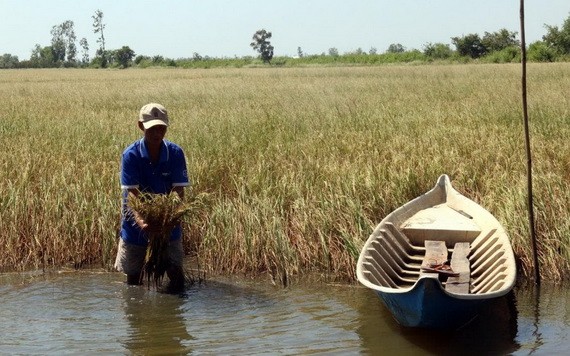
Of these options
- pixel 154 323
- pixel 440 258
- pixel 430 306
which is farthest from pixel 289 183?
pixel 430 306

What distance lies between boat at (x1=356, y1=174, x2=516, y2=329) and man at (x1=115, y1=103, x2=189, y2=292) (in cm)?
150

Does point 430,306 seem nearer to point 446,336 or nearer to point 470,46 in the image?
point 446,336

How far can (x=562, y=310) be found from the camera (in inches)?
252

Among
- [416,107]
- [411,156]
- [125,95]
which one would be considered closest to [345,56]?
[125,95]

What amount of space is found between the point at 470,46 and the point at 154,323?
62720 millimetres

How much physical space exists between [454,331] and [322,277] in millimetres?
1804

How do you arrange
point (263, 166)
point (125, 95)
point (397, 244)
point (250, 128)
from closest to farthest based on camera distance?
point (397, 244), point (263, 166), point (250, 128), point (125, 95)

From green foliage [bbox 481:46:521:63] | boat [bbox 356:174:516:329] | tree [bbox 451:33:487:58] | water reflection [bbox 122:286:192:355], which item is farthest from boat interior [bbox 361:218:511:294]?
tree [bbox 451:33:487:58]

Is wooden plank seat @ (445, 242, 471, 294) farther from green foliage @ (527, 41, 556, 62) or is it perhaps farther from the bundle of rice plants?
green foliage @ (527, 41, 556, 62)

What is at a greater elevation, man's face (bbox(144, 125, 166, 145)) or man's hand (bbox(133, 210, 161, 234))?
man's face (bbox(144, 125, 166, 145))

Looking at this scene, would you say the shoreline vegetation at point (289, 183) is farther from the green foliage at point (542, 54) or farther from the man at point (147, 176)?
the green foliage at point (542, 54)

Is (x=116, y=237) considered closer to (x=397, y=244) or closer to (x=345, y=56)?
(x=397, y=244)

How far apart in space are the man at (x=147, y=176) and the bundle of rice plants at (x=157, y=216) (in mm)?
50

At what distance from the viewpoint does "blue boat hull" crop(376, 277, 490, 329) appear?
5.21m
